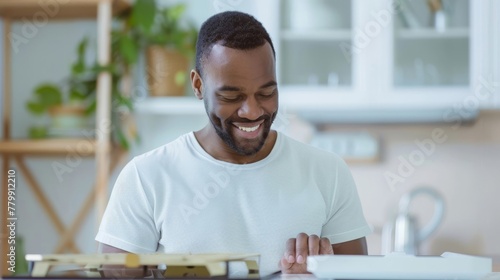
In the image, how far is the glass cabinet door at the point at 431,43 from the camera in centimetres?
321

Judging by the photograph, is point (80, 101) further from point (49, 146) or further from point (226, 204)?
point (226, 204)

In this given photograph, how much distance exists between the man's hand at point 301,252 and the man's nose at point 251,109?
0.20m

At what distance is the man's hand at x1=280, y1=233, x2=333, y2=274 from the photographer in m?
1.37

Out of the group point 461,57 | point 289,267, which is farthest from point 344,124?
point 289,267

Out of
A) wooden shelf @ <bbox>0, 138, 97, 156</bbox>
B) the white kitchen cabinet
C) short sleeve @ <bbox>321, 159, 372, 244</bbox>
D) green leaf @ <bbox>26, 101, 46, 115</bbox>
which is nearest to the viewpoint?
short sleeve @ <bbox>321, 159, 372, 244</bbox>

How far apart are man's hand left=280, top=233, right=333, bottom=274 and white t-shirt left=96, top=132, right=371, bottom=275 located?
0.11 metres

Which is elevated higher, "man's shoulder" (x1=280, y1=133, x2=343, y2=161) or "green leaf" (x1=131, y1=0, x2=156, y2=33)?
"green leaf" (x1=131, y1=0, x2=156, y2=33)

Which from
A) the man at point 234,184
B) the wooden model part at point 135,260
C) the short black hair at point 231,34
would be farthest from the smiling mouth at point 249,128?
the wooden model part at point 135,260

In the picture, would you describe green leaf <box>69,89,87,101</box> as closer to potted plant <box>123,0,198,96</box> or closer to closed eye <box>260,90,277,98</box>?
potted plant <box>123,0,198,96</box>

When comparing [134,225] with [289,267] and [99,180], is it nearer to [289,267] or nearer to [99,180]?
[289,267]

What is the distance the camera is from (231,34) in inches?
59.7

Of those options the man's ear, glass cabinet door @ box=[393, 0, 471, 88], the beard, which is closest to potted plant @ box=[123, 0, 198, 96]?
glass cabinet door @ box=[393, 0, 471, 88]

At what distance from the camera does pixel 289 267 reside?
137 cm

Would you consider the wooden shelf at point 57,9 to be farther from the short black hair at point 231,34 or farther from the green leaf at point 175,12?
the short black hair at point 231,34
